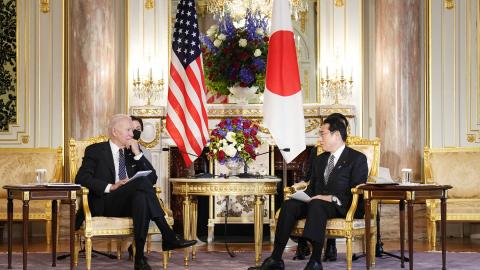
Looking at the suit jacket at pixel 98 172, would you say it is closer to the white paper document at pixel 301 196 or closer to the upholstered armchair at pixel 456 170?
the white paper document at pixel 301 196

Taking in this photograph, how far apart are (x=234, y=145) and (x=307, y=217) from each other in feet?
3.87

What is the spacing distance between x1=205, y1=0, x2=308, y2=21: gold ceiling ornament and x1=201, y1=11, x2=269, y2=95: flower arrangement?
22 centimetres

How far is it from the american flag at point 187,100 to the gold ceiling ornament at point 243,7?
208cm

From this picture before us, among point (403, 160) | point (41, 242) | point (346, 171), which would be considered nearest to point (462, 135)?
point (403, 160)

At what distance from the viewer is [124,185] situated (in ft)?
23.8

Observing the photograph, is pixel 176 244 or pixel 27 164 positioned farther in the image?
pixel 27 164

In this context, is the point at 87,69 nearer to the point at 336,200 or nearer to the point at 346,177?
the point at 346,177

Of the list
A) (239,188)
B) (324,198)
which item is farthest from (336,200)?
(239,188)

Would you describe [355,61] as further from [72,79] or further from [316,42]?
[72,79]

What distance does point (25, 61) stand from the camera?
10484 millimetres

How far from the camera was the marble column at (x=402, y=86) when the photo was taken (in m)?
10.2

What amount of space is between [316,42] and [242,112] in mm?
1235

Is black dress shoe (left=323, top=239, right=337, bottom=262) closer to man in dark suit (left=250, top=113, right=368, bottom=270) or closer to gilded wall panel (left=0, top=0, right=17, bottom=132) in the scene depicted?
man in dark suit (left=250, top=113, right=368, bottom=270)

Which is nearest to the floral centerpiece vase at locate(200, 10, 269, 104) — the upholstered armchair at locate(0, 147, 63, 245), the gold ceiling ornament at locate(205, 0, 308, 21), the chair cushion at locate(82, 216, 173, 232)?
the gold ceiling ornament at locate(205, 0, 308, 21)
